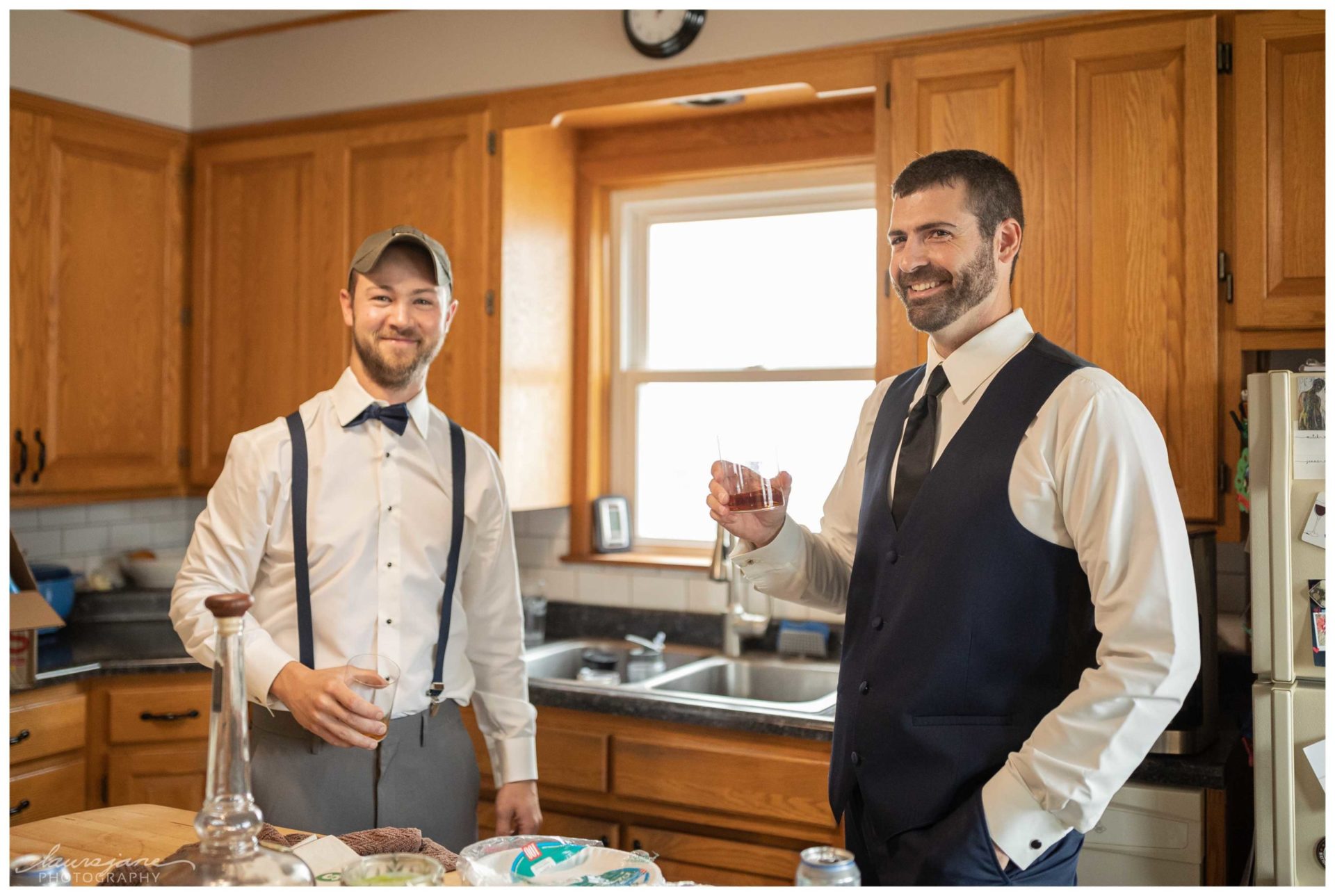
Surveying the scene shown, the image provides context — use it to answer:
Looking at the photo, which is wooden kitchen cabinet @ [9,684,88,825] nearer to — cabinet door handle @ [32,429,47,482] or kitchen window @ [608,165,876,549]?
cabinet door handle @ [32,429,47,482]

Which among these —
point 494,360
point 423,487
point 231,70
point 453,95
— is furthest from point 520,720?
point 231,70

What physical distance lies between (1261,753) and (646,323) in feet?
7.17

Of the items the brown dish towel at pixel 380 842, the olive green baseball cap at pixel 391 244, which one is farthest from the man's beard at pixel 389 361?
the brown dish towel at pixel 380 842

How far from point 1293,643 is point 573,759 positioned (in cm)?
159

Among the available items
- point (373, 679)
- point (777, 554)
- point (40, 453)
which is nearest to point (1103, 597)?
point (777, 554)

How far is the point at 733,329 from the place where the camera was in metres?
3.57

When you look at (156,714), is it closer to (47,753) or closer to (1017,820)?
(47,753)

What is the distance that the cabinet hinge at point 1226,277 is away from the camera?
2480mm

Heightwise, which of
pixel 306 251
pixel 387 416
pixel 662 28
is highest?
pixel 662 28

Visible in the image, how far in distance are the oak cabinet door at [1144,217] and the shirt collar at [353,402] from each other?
4.64ft

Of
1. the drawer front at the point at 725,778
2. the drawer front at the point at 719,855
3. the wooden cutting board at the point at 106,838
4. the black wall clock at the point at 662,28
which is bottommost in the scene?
the drawer front at the point at 719,855

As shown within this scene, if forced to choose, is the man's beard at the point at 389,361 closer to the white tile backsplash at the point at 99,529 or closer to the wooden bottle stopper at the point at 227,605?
the wooden bottle stopper at the point at 227,605

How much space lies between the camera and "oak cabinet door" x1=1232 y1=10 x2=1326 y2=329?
7.89 feet

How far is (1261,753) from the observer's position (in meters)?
2.08
